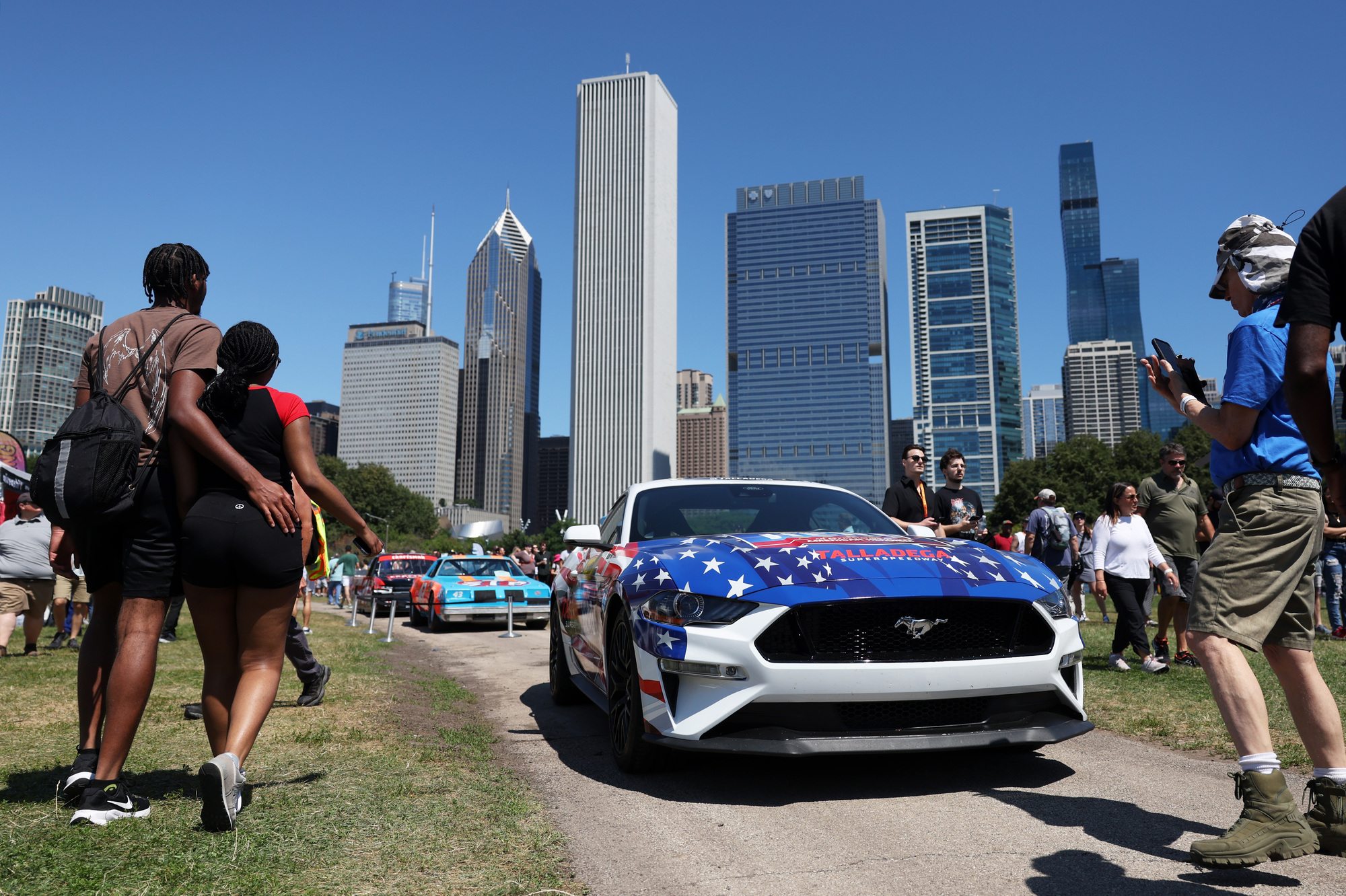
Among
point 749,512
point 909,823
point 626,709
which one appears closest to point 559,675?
point 749,512

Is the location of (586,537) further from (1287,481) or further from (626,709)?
(1287,481)

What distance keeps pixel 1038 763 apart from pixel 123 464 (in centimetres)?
396

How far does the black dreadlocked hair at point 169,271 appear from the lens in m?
3.67

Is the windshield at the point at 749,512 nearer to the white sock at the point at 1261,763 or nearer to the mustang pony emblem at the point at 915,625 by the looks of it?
the mustang pony emblem at the point at 915,625

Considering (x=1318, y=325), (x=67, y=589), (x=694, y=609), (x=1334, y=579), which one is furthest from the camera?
(x=1334, y=579)

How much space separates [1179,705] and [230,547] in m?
5.41

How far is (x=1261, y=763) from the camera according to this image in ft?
8.70

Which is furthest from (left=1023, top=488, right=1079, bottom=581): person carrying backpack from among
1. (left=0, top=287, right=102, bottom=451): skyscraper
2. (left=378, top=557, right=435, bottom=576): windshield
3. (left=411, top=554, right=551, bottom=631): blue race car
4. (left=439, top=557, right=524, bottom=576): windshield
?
(left=0, top=287, right=102, bottom=451): skyscraper

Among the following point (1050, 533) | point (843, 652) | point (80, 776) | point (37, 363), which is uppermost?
point (37, 363)

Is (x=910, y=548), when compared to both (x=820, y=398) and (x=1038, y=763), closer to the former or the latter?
(x=1038, y=763)

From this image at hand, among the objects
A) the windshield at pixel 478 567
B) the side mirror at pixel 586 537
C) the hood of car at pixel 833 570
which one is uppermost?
the side mirror at pixel 586 537

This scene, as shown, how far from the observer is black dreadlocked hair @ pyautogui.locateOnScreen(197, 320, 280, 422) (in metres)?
3.31

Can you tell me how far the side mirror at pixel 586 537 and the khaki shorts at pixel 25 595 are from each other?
21.3 ft

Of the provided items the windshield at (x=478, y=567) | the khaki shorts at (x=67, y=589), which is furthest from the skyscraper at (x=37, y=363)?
the khaki shorts at (x=67, y=589)
